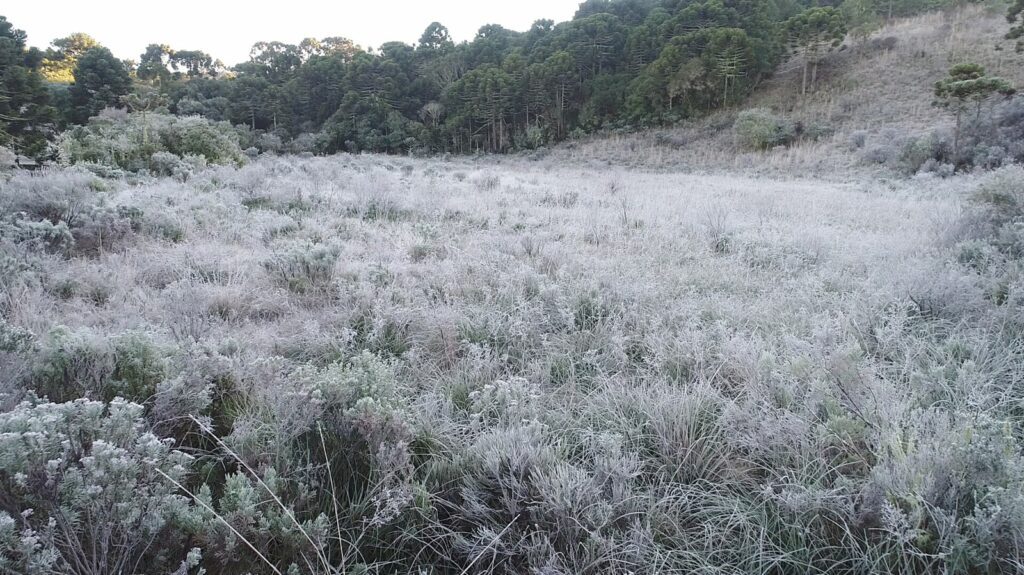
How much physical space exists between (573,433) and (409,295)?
70.6 inches

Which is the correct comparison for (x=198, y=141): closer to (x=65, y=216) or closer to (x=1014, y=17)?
(x=65, y=216)

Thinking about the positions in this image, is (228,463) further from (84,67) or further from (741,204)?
(84,67)

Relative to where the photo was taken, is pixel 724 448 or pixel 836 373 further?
pixel 836 373

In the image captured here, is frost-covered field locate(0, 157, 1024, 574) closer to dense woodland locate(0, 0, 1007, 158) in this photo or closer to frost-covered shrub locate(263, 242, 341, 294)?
frost-covered shrub locate(263, 242, 341, 294)

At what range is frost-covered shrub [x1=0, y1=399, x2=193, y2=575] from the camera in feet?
3.84

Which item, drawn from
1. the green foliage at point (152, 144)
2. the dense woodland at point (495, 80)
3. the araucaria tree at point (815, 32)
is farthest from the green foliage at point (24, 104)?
the araucaria tree at point (815, 32)

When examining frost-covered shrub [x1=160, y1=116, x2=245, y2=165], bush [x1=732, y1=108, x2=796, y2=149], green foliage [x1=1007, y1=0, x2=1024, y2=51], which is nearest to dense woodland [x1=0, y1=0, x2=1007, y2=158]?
bush [x1=732, y1=108, x2=796, y2=149]

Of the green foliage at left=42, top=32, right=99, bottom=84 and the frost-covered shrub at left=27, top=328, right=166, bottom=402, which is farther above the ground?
the green foliage at left=42, top=32, right=99, bottom=84

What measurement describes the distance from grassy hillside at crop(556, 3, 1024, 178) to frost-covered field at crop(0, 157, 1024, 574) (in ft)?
54.2

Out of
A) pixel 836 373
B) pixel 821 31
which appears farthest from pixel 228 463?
pixel 821 31

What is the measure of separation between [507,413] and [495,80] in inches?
1551

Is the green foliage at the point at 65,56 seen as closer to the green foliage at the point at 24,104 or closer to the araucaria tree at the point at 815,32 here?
the green foliage at the point at 24,104

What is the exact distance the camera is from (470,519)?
1.56 m

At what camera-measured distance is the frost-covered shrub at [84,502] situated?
117 cm
